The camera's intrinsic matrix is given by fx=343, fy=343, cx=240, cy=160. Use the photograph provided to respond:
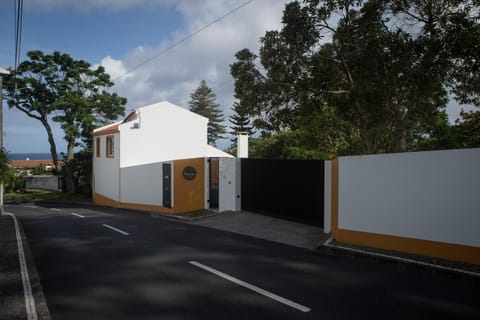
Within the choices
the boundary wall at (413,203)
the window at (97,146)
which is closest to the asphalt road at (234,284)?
the boundary wall at (413,203)

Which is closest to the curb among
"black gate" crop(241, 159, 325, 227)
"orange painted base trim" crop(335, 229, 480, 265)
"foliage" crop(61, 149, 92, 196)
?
"orange painted base trim" crop(335, 229, 480, 265)

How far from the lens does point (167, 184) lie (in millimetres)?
16375

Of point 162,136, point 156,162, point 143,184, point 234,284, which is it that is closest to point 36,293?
point 234,284

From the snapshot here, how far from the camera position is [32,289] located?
17.5ft

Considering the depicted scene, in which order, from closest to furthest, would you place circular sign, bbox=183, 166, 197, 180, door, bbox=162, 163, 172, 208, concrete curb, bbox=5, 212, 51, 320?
concrete curb, bbox=5, 212, 51, 320 → circular sign, bbox=183, 166, 197, 180 → door, bbox=162, 163, 172, 208

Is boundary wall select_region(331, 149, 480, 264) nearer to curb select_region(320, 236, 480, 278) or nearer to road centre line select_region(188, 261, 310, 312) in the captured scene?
curb select_region(320, 236, 480, 278)

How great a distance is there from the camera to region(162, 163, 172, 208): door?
16.0 m

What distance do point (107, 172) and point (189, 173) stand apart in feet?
27.8

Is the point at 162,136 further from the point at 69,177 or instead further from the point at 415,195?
the point at 415,195

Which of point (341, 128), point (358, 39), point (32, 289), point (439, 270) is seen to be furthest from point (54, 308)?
point (341, 128)

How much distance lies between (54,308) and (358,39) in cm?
960

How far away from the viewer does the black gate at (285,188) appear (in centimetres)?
1055

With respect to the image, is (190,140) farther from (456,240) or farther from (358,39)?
(456,240)

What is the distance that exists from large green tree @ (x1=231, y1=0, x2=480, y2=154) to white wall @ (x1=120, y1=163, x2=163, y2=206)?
7.33 m
